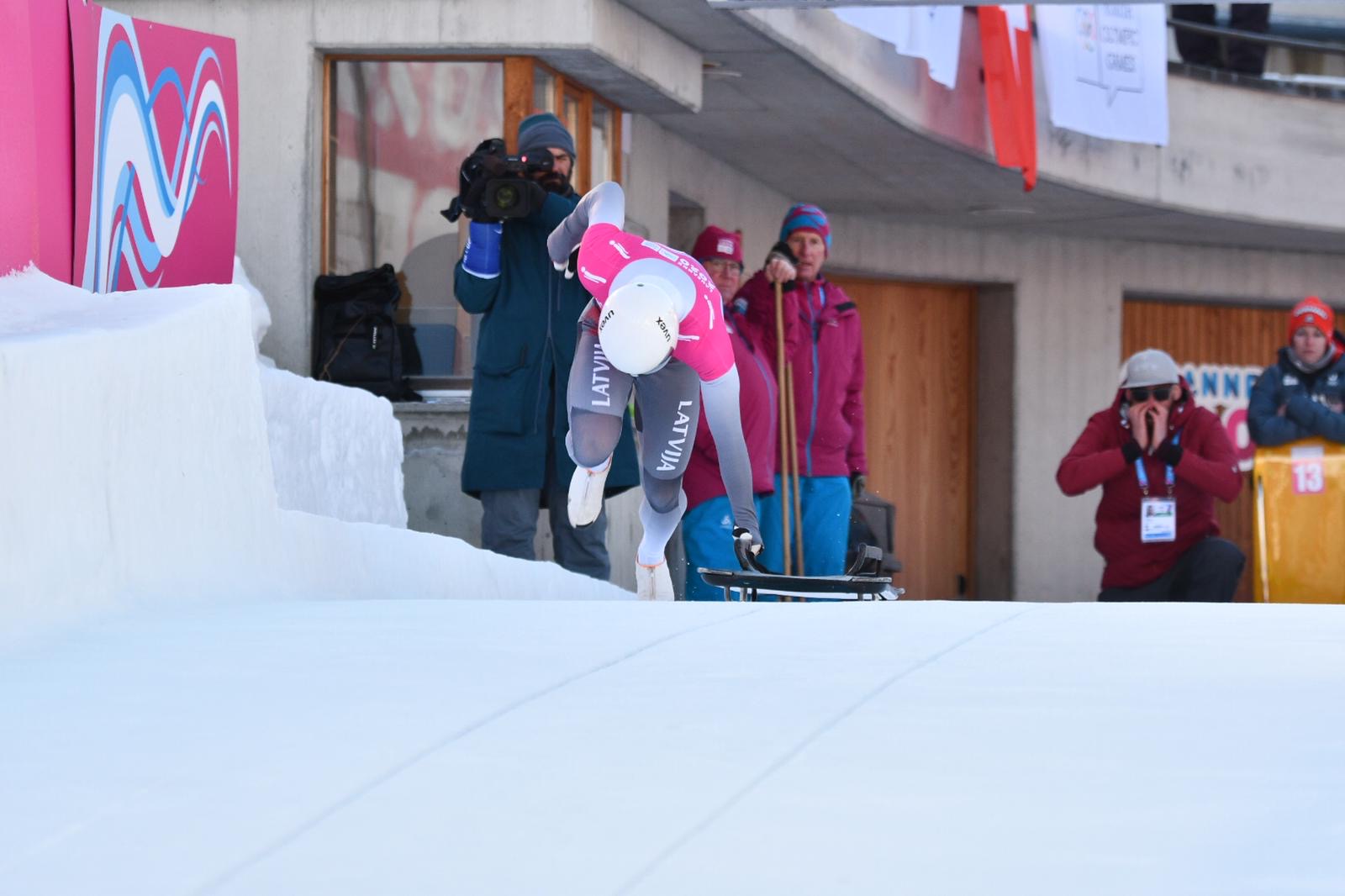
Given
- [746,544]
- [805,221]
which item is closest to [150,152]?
[746,544]

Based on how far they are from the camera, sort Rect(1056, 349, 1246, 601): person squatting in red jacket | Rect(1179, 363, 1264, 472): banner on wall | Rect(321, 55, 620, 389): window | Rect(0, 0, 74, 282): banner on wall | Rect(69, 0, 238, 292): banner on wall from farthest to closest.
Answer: Rect(1179, 363, 1264, 472): banner on wall < Rect(321, 55, 620, 389): window < Rect(1056, 349, 1246, 601): person squatting in red jacket < Rect(69, 0, 238, 292): banner on wall < Rect(0, 0, 74, 282): banner on wall

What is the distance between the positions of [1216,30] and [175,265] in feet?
34.0

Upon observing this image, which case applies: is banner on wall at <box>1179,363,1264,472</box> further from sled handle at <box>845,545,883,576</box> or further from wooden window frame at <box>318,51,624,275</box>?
sled handle at <box>845,545,883,576</box>

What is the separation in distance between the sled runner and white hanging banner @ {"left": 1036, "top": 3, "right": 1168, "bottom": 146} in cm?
566

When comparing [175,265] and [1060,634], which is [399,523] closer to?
[175,265]

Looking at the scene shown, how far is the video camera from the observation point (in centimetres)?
541

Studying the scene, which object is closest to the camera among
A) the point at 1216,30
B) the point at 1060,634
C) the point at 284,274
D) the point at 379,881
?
the point at 379,881

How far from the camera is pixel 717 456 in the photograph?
5992mm

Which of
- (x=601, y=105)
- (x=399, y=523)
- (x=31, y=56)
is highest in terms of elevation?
(x=601, y=105)

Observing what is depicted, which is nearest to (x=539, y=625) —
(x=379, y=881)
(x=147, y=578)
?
(x=147, y=578)

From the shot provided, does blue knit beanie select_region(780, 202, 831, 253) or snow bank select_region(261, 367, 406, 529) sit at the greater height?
blue knit beanie select_region(780, 202, 831, 253)

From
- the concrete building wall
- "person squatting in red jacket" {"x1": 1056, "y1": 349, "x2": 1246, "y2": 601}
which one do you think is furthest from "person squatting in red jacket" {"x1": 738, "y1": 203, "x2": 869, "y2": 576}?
the concrete building wall

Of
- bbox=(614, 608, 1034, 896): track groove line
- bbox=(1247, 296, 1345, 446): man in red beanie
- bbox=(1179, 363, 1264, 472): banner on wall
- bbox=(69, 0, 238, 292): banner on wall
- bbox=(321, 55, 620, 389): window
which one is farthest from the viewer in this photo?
bbox=(1179, 363, 1264, 472): banner on wall

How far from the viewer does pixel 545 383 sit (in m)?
5.57
